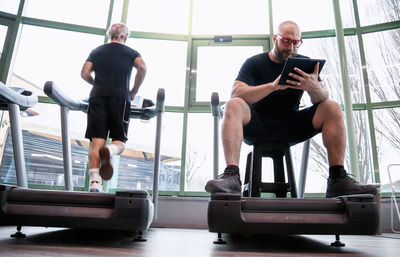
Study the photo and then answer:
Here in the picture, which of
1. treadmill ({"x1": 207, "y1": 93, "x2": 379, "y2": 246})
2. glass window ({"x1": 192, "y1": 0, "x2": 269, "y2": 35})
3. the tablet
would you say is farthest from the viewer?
glass window ({"x1": 192, "y1": 0, "x2": 269, "y2": 35})

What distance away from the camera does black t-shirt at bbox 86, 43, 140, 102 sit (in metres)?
2.06

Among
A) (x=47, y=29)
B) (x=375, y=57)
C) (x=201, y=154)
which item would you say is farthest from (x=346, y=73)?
(x=47, y=29)

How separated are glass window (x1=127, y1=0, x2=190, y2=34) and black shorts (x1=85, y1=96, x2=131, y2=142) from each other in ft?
8.09

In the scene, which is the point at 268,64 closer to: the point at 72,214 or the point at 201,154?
the point at 72,214

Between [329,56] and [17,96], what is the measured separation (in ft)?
12.1

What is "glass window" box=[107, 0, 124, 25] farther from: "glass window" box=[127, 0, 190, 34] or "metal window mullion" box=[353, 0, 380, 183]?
"metal window mullion" box=[353, 0, 380, 183]

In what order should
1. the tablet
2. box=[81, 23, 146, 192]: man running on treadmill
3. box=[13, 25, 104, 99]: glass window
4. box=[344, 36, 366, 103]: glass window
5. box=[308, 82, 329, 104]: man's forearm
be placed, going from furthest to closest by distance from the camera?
box=[13, 25, 104, 99]: glass window < box=[344, 36, 366, 103]: glass window < box=[81, 23, 146, 192]: man running on treadmill < box=[308, 82, 329, 104]: man's forearm < the tablet

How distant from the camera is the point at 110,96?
80.2 inches

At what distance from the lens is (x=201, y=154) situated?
3891mm

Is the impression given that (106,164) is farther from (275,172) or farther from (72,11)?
(72,11)

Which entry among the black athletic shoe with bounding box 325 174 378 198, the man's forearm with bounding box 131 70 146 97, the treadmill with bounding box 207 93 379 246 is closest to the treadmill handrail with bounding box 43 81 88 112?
the man's forearm with bounding box 131 70 146 97

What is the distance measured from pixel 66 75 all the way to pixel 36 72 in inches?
13.9

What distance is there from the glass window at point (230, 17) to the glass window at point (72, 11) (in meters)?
1.28

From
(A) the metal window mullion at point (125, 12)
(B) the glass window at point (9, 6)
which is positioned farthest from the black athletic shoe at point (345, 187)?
(B) the glass window at point (9, 6)
